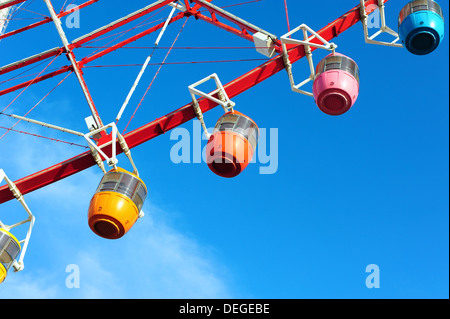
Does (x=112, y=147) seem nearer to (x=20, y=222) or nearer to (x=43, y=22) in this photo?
(x=20, y=222)

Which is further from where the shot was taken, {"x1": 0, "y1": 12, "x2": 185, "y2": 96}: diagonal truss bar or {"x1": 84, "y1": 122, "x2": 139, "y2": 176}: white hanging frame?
{"x1": 0, "y1": 12, "x2": 185, "y2": 96}: diagonal truss bar

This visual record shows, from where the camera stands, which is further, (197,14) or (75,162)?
(197,14)

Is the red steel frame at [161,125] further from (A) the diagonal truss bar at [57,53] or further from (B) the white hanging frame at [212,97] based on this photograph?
(A) the diagonal truss bar at [57,53]

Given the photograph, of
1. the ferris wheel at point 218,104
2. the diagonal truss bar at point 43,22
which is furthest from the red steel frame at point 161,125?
the diagonal truss bar at point 43,22

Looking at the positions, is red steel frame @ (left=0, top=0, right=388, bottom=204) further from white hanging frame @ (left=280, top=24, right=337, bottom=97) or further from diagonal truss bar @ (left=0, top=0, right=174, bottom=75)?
diagonal truss bar @ (left=0, top=0, right=174, bottom=75)

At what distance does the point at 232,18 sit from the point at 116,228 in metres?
5.68

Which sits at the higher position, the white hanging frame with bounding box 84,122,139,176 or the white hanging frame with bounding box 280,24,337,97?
the white hanging frame with bounding box 280,24,337,97

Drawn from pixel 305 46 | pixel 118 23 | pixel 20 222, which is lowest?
pixel 20 222

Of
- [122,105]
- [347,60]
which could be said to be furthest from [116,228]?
[347,60]

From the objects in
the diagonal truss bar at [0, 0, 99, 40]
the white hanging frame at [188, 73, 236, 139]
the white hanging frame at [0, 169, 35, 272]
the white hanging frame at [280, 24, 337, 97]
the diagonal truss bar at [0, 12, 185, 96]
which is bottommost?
the white hanging frame at [0, 169, 35, 272]

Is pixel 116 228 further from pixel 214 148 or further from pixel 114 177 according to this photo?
pixel 214 148

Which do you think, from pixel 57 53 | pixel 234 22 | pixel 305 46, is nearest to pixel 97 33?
pixel 57 53

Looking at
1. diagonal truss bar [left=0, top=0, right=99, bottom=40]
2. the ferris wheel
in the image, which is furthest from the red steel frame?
diagonal truss bar [left=0, top=0, right=99, bottom=40]

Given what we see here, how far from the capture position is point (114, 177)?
12758mm
